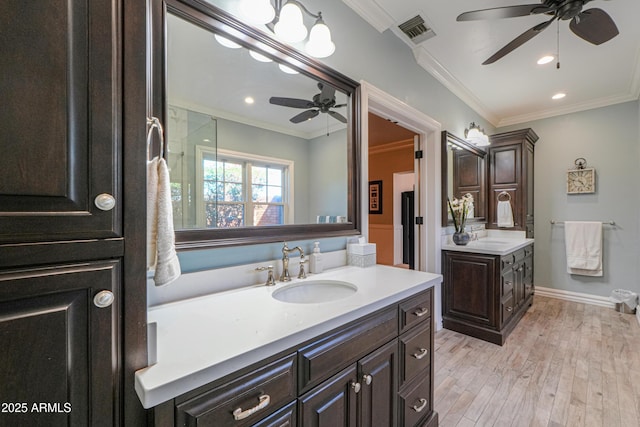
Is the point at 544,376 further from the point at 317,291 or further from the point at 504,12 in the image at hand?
the point at 504,12

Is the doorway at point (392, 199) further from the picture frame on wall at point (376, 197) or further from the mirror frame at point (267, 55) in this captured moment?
the mirror frame at point (267, 55)

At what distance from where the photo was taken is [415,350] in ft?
4.35

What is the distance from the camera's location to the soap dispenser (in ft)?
4.99

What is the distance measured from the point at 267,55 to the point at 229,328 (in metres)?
1.29

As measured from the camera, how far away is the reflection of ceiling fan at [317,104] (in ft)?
5.07

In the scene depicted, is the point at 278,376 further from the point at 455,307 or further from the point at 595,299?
the point at 595,299

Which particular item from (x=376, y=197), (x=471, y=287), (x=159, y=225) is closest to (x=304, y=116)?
(x=159, y=225)

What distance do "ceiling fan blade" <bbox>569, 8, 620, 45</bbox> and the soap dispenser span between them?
219 centimetres

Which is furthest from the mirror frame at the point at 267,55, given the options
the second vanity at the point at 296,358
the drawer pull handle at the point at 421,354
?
the drawer pull handle at the point at 421,354

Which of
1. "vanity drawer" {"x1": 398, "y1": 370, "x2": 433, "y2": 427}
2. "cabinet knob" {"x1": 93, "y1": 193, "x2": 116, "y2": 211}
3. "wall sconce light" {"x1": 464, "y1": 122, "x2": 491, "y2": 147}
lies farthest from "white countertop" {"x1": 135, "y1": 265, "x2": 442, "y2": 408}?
"wall sconce light" {"x1": 464, "y1": 122, "x2": 491, "y2": 147}

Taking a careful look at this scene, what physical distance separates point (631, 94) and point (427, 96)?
9.11 feet

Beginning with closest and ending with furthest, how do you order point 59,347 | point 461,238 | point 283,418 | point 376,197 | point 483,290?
point 59,347 → point 283,418 → point 483,290 → point 461,238 → point 376,197

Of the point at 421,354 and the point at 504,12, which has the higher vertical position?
the point at 504,12

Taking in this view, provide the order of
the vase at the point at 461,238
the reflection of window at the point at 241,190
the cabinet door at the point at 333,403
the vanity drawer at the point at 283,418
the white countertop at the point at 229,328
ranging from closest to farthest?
1. the white countertop at the point at 229,328
2. the vanity drawer at the point at 283,418
3. the cabinet door at the point at 333,403
4. the reflection of window at the point at 241,190
5. the vase at the point at 461,238
